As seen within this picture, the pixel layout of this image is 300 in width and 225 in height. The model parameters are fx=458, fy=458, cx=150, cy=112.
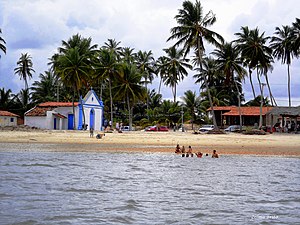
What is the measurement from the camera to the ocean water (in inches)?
378

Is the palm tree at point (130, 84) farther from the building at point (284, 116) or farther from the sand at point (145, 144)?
the sand at point (145, 144)

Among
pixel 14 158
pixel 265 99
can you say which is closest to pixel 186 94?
pixel 265 99

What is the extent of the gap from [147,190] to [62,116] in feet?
122

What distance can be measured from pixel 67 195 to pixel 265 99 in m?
63.8

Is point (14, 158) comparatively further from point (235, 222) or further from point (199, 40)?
point (199, 40)

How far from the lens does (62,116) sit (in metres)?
49.0

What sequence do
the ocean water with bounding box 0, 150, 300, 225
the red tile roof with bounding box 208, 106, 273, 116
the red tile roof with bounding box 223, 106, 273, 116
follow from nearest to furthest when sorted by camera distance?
the ocean water with bounding box 0, 150, 300, 225
the red tile roof with bounding box 223, 106, 273, 116
the red tile roof with bounding box 208, 106, 273, 116

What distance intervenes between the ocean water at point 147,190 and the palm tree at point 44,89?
4224 cm

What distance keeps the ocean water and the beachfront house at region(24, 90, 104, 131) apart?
26175 mm

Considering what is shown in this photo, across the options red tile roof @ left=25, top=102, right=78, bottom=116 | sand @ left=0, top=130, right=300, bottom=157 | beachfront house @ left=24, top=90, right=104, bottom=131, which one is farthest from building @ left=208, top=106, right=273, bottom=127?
sand @ left=0, top=130, right=300, bottom=157

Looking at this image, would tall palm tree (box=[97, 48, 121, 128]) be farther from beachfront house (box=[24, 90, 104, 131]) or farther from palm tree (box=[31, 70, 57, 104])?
palm tree (box=[31, 70, 57, 104])

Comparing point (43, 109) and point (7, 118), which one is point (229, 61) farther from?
point (7, 118)

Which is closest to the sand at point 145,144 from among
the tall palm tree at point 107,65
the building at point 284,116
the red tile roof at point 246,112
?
the tall palm tree at point 107,65

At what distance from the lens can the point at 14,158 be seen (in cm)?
2164
